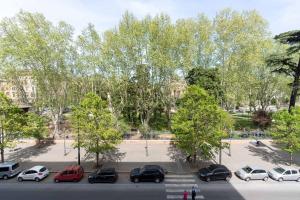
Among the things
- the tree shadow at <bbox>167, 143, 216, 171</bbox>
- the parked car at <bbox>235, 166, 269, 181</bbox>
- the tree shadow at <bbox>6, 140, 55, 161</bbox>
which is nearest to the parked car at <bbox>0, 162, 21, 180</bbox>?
the tree shadow at <bbox>6, 140, 55, 161</bbox>

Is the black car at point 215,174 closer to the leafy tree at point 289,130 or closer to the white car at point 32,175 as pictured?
the leafy tree at point 289,130

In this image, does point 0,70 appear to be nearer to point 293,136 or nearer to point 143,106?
point 143,106

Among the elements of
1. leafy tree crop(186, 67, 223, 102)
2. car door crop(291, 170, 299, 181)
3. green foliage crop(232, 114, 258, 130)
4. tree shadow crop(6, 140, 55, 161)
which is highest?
leafy tree crop(186, 67, 223, 102)

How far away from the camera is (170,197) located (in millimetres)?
21562

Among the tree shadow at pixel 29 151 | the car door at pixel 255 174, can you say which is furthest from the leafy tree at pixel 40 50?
the car door at pixel 255 174

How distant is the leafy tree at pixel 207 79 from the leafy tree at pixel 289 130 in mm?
13652

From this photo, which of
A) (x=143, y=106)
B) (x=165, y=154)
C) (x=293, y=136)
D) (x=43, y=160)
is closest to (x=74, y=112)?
(x=43, y=160)

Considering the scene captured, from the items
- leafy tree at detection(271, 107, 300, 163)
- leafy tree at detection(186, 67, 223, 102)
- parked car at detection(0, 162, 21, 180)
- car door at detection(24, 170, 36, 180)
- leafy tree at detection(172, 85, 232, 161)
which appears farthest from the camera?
leafy tree at detection(186, 67, 223, 102)

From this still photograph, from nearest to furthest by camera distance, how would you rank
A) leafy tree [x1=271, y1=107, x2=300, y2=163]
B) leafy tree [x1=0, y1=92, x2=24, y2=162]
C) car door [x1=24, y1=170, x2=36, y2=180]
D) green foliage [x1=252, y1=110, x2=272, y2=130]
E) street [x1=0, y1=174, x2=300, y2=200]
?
street [x1=0, y1=174, x2=300, y2=200] → car door [x1=24, y1=170, x2=36, y2=180] → leafy tree [x1=271, y1=107, x2=300, y2=163] → leafy tree [x1=0, y1=92, x2=24, y2=162] → green foliage [x1=252, y1=110, x2=272, y2=130]

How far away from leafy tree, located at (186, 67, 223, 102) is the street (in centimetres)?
1925

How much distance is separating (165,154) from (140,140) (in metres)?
6.95

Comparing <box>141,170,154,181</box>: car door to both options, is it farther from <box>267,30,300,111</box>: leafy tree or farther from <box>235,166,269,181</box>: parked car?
<box>267,30,300,111</box>: leafy tree

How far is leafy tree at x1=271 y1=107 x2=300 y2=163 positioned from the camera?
28281mm

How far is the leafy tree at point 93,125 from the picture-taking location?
89.5 feet
